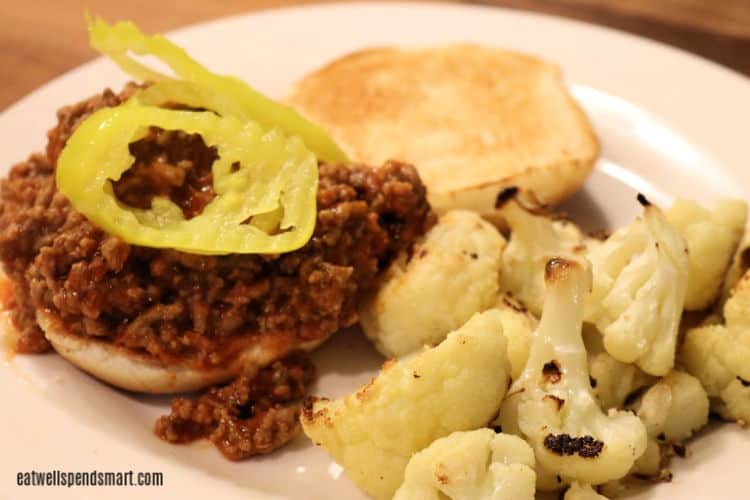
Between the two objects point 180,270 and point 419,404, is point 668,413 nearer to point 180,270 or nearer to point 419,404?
point 419,404

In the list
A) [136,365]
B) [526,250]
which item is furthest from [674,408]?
[136,365]

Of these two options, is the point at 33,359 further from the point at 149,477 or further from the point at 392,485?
the point at 392,485

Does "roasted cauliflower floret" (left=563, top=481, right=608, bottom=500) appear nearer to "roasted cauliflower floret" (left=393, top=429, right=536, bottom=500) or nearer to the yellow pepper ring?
"roasted cauliflower floret" (left=393, top=429, right=536, bottom=500)

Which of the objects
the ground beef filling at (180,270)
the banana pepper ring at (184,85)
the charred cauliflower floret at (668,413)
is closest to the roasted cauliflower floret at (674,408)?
the charred cauliflower floret at (668,413)

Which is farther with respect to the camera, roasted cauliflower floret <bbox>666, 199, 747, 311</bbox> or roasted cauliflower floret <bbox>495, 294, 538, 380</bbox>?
roasted cauliflower floret <bbox>666, 199, 747, 311</bbox>

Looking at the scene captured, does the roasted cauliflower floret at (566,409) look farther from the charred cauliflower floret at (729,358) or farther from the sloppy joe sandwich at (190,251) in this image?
the sloppy joe sandwich at (190,251)

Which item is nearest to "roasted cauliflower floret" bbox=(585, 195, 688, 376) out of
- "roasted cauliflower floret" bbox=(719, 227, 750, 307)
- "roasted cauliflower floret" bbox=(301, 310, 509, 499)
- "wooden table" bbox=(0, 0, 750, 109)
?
"roasted cauliflower floret" bbox=(719, 227, 750, 307)
